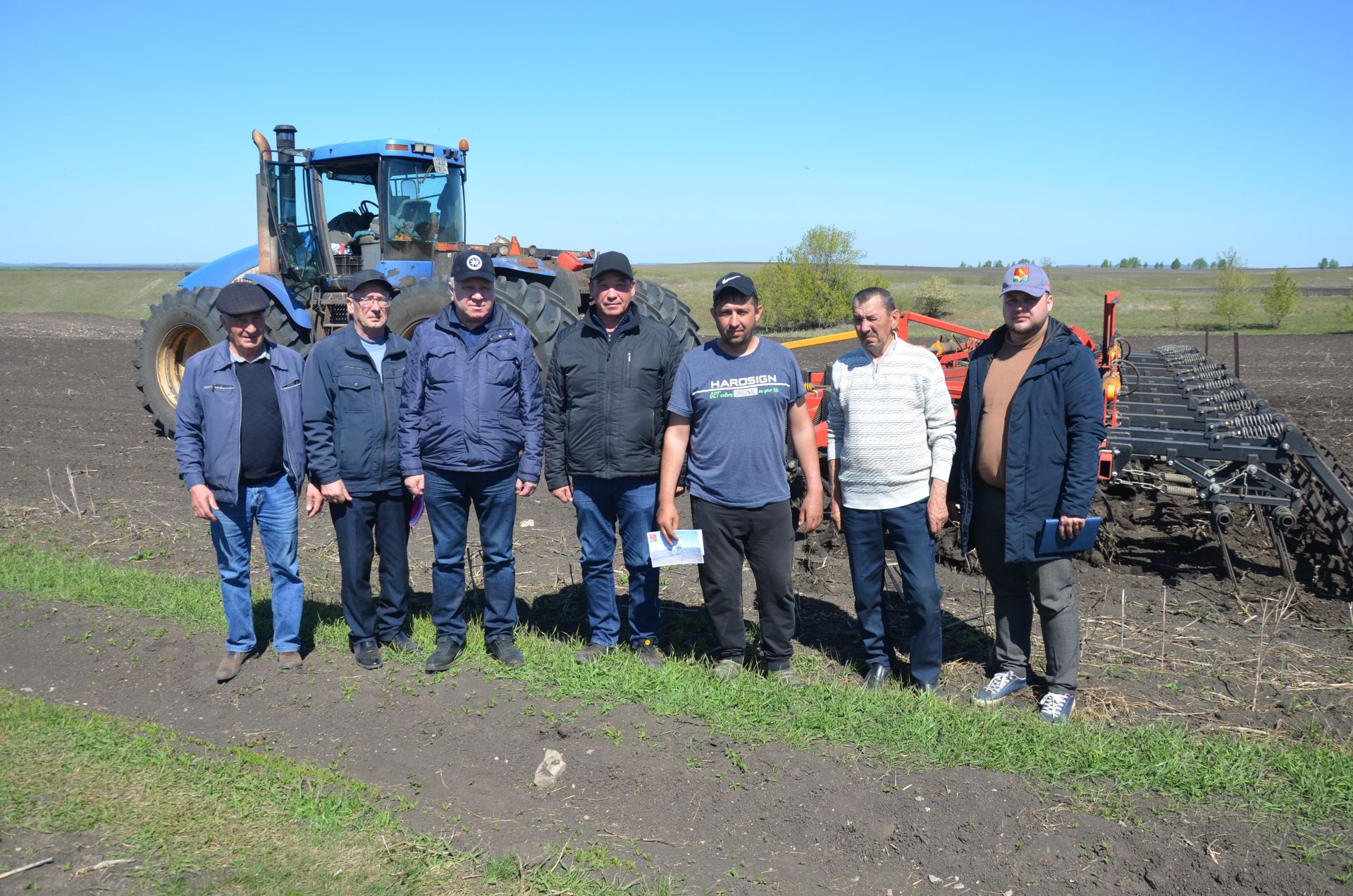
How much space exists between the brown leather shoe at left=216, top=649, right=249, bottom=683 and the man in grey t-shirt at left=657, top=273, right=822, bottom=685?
2179 mm

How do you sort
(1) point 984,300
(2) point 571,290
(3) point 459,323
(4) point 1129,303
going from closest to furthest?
(3) point 459,323 < (2) point 571,290 < (1) point 984,300 < (4) point 1129,303

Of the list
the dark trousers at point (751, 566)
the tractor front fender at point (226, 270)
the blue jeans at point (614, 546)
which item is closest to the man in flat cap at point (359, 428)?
the blue jeans at point (614, 546)

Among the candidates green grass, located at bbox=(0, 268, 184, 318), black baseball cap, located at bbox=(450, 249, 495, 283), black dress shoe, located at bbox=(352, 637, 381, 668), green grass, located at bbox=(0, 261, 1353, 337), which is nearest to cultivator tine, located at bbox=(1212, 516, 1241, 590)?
black baseball cap, located at bbox=(450, 249, 495, 283)

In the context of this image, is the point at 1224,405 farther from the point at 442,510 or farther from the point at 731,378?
the point at 442,510

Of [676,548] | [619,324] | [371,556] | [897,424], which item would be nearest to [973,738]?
[897,424]

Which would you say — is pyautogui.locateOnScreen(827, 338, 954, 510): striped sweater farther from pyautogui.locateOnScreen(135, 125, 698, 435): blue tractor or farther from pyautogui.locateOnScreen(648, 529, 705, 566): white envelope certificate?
pyautogui.locateOnScreen(135, 125, 698, 435): blue tractor

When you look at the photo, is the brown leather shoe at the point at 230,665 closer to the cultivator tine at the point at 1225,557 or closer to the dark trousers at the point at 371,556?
the dark trousers at the point at 371,556

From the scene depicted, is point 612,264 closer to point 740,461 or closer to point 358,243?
point 740,461

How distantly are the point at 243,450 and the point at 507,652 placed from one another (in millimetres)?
1541

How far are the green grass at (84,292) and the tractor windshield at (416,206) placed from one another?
35.4 meters

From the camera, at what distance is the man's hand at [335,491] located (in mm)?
4797

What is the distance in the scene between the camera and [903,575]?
4.65 m

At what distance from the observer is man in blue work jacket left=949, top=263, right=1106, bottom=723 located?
4219 millimetres

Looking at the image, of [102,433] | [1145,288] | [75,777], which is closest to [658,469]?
[75,777]
